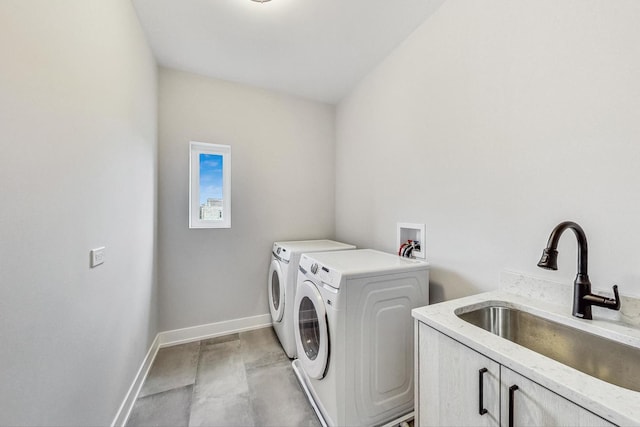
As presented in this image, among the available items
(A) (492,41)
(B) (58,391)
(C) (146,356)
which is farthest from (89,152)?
(A) (492,41)

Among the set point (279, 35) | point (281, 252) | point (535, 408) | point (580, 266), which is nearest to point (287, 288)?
point (281, 252)

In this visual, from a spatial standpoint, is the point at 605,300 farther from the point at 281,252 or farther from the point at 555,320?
the point at 281,252

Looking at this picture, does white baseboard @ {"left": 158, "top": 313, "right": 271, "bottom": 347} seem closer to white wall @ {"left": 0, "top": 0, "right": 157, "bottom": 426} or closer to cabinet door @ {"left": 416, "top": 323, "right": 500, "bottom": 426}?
white wall @ {"left": 0, "top": 0, "right": 157, "bottom": 426}

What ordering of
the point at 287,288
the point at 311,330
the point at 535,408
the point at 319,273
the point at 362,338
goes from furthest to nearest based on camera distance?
the point at 287,288
the point at 311,330
the point at 319,273
the point at 362,338
the point at 535,408

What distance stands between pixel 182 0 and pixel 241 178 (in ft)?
4.73

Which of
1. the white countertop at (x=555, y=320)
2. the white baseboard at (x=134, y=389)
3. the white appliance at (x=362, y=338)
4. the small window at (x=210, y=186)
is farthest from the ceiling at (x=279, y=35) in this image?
the white baseboard at (x=134, y=389)

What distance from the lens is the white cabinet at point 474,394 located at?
62cm

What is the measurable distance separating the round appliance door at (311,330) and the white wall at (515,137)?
848mm

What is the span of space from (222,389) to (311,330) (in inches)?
33.0

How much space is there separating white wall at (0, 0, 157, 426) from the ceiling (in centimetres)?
35

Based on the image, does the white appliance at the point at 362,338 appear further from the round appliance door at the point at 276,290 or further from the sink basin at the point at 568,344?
the round appliance door at the point at 276,290

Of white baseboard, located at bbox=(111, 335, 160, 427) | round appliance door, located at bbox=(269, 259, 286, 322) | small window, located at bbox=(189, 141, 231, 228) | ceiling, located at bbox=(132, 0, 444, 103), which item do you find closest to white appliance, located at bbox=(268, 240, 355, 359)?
round appliance door, located at bbox=(269, 259, 286, 322)

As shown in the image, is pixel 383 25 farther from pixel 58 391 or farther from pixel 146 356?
pixel 146 356

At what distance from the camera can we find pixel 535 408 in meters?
0.65
